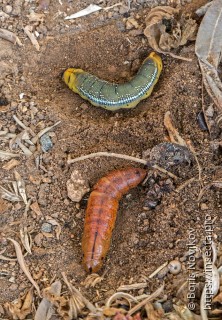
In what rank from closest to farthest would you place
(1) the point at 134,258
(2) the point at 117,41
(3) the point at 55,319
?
(3) the point at 55,319, (1) the point at 134,258, (2) the point at 117,41

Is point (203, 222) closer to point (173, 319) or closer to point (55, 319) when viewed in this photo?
point (173, 319)

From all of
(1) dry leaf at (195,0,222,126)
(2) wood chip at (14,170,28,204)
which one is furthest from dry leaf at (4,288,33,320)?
(1) dry leaf at (195,0,222,126)

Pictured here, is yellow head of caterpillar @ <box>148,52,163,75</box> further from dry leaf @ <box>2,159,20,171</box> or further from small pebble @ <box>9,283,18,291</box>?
small pebble @ <box>9,283,18,291</box>

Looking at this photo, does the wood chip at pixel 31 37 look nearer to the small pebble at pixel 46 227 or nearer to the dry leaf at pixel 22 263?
the small pebble at pixel 46 227

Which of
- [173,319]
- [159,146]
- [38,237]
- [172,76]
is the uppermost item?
[172,76]

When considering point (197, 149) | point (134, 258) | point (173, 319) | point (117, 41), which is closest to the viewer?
point (173, 319)

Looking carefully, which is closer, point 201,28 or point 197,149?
point 197,149

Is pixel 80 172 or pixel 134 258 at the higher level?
pixel 80 172

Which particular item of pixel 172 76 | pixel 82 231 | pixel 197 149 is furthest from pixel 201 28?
pixel 82 231
